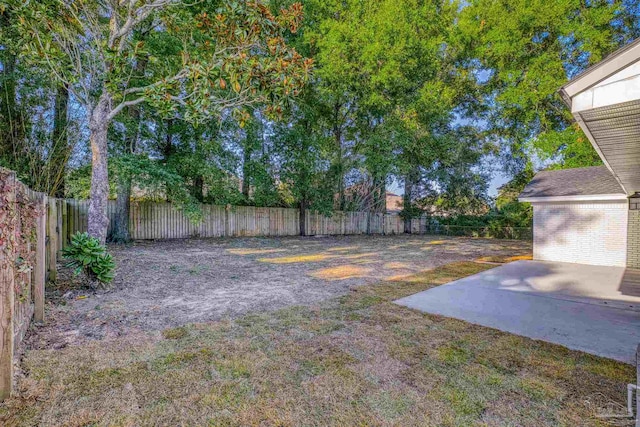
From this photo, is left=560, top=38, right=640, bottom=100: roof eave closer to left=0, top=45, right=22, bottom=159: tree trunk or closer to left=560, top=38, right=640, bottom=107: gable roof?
left=560, top=38, right=640, bottom=107: gable roof

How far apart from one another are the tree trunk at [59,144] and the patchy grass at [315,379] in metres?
7.49

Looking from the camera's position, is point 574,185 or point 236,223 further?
point 236,223

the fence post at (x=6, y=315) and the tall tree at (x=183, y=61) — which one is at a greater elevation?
the tall tree at (x=183, y=61)

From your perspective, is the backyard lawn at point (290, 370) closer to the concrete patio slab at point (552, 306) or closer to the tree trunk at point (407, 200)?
the concrete patio slab at point (552, 306)

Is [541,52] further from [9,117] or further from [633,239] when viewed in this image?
[9,117]

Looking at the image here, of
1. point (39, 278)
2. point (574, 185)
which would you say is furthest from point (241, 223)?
point (574, 185)

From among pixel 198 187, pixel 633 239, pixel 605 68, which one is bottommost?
pixel 633 239

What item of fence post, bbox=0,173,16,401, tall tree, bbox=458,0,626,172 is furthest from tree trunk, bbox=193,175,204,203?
tall tree, bbox=458,0,626,172

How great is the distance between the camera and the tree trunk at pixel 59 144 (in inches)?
309

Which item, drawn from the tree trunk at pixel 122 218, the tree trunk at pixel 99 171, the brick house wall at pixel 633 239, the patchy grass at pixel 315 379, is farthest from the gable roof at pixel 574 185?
the tree trunk at pixel 122 218

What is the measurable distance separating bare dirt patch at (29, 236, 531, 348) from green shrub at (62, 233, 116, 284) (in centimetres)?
27

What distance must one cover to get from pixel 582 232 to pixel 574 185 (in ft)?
4.96

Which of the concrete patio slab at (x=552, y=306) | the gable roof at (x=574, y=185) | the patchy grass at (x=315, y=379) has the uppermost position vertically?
the gable roof at (x=574, y=185)

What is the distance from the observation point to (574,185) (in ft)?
30.0
